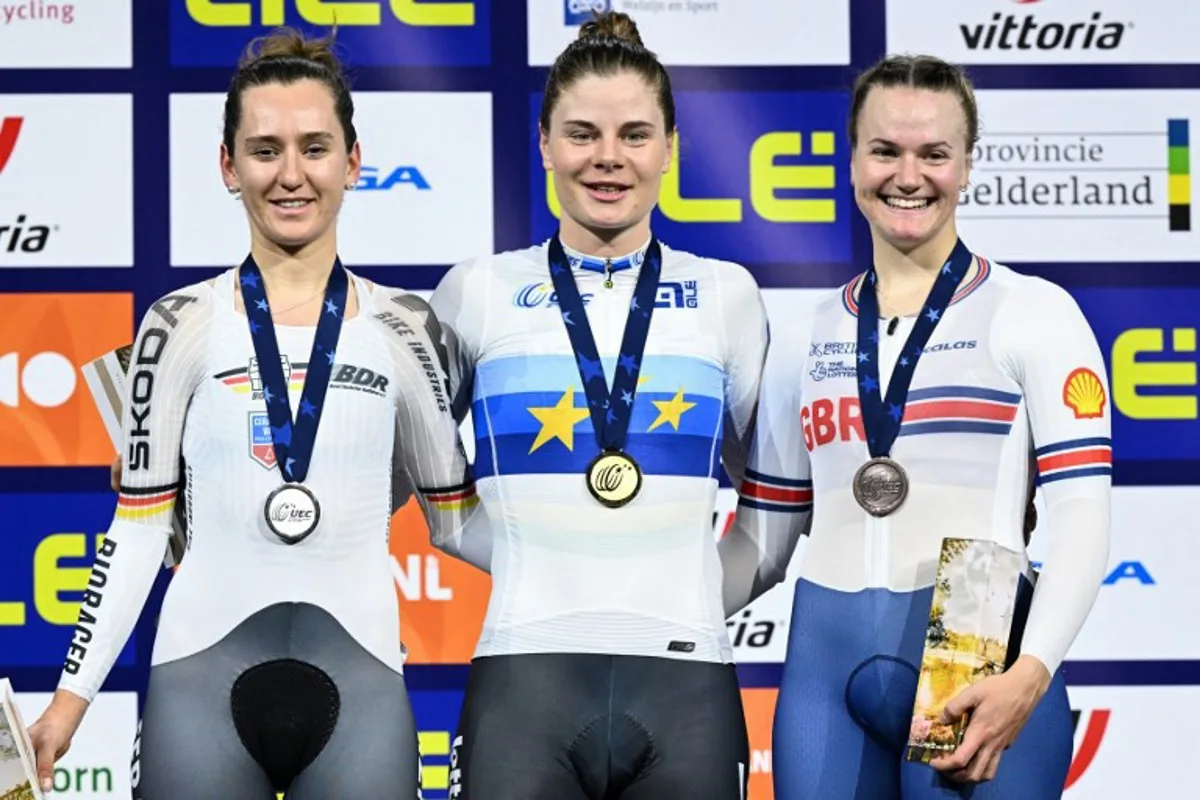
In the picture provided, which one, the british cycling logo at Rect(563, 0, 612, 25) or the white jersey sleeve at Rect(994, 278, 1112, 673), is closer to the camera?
the white jersey sleeve at Rect(994, 278, 1112, 673)

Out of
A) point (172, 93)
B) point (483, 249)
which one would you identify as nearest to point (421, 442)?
point (483, 249)

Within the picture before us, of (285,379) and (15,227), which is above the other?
(15,227)

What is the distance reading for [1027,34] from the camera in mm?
3938

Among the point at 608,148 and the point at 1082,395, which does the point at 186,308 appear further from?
the point at 1082,395

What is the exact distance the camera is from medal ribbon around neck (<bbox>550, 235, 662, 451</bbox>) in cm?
235

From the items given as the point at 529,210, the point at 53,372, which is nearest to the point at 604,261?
the point at 529,210

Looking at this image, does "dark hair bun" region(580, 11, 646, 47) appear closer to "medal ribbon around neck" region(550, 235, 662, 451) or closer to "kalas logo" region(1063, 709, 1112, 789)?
"medal ribbon around neck" region(550, 235, 662, 451)

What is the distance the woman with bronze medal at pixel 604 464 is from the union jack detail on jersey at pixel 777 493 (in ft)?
0.31

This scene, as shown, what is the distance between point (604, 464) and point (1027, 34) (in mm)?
2113

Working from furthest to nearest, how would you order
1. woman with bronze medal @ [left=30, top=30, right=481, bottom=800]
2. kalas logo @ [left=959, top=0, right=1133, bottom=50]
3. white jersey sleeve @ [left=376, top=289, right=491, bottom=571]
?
kalas logo @ [left=959, top=0, right=1133, bottom=50]
white jersey sleeve @ [left=376, top=289, right=491, bottom=571]
woman with bronze medal @ [left=30, top=30, right=481, bottom=800]

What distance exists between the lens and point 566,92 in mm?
2438

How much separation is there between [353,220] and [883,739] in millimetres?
2064

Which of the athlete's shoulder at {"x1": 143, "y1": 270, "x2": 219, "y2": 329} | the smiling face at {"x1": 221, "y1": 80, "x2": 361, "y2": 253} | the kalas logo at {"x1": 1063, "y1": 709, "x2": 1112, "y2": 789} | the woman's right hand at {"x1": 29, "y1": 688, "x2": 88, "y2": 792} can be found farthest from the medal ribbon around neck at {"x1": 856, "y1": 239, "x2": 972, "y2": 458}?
the kalas logo at {"x1": 1063, "y1": 709, "x2": 1112, "y2": 789}

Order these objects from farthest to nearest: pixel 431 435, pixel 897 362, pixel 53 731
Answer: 1. pixel 431 435
2. pixel 897 362
3. pixel 53 731
